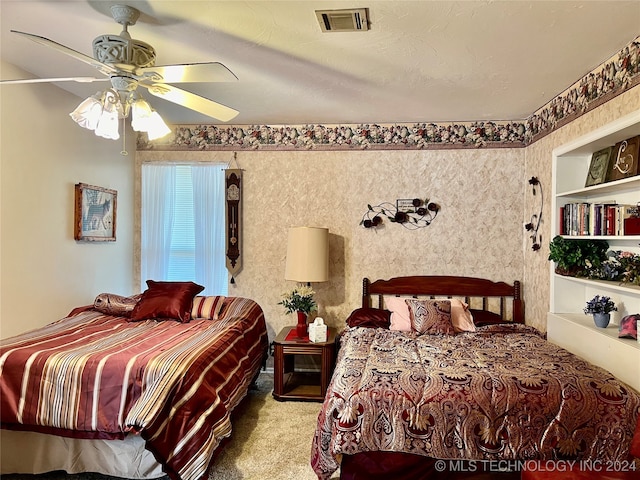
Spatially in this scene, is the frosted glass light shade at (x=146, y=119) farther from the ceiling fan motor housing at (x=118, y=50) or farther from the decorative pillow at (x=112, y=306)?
the decorative pillow at (x=112, y=306)

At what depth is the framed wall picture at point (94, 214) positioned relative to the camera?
341 centimetres

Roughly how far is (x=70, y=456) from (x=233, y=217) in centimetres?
241

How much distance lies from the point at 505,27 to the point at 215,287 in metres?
3.30

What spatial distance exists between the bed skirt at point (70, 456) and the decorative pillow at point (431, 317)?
7.00 feet

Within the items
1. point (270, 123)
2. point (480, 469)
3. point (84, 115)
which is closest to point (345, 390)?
point (480, 469)

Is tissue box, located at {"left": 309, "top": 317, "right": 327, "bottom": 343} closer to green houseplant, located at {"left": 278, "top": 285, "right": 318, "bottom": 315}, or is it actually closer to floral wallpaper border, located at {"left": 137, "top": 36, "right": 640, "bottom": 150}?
green houseplant, located at {"left": 278, "top": 285, "right": 318, "bottom": 315}

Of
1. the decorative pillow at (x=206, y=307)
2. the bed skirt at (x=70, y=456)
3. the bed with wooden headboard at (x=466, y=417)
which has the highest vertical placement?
the decorative pillow at (x=206, y=307)

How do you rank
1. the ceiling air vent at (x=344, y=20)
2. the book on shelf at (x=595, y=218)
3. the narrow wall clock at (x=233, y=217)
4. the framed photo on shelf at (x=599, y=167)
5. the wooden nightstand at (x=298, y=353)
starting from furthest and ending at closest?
the narrow wall clock at (x=233, y=217), the wooden nightstand at (x=298, y=353), the framed photo on shelf at (x=599, y=167), the book on shelf at (x=595, y=218), the ceiling air vent at (x=344, y=20)

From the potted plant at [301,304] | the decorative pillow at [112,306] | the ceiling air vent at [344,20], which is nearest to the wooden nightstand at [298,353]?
the potted plant at [301,304]

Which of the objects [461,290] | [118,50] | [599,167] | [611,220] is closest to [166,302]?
[118,50]

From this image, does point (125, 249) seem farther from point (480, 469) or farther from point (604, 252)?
point (604, 252)

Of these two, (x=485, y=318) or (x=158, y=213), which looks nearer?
(x=485, y=318)

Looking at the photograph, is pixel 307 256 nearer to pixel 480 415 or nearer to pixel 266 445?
pixel 266 445

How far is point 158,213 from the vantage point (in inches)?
168
